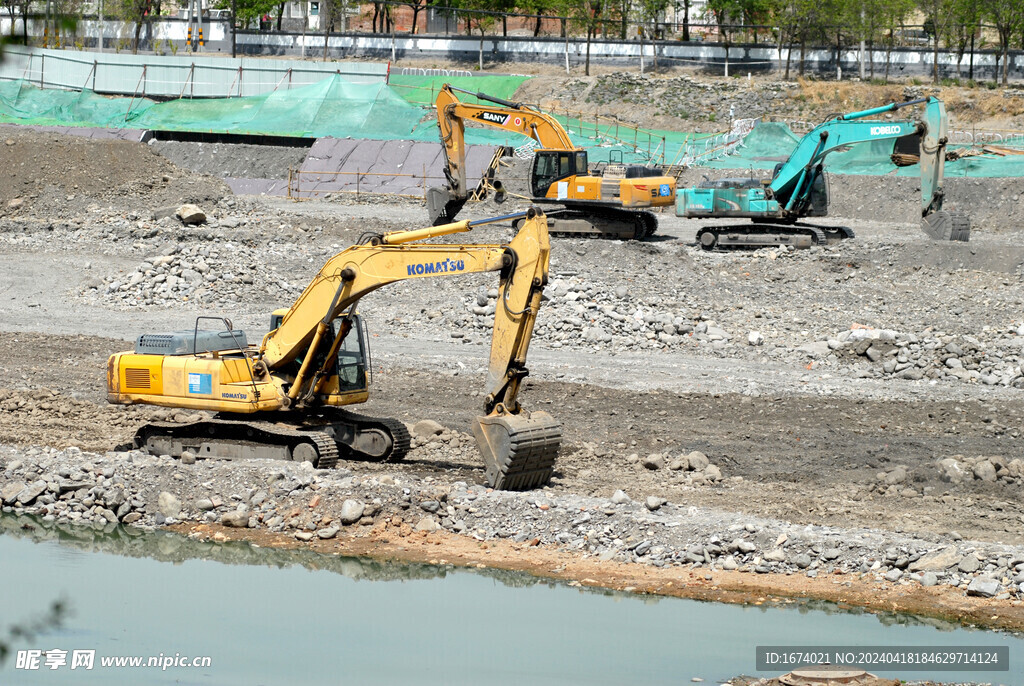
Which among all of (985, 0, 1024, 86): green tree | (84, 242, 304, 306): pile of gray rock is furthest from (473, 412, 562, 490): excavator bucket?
(985, 0, 1024, 86): green tree

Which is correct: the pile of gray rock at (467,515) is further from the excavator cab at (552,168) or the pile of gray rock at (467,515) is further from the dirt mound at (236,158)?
the dirt mound at (236,158)

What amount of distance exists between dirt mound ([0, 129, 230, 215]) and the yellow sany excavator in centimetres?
1781

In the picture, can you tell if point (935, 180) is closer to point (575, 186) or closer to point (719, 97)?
point (575, 186)

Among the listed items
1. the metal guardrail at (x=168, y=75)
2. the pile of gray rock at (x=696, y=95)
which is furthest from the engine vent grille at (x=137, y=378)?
the pile of gray rock at (x=696, y=95)

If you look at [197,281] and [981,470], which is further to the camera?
[197,281]

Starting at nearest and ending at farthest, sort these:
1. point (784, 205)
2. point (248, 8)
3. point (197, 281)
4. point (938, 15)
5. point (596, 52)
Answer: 1. point (197, 281)
2. point (784, 205)
3. point (938, 15)
4. point (596, 52)
5. point (248, 8)

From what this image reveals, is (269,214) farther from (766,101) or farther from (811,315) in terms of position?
(766,101)

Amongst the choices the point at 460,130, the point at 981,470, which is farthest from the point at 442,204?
the point at 981,470

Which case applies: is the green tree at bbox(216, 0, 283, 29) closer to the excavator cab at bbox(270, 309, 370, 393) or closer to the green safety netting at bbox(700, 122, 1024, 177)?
the green safety netting at bbox(700, 122, 1024, 177)

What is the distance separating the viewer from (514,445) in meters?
12.6

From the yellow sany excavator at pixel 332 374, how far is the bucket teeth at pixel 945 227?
17.8 meters

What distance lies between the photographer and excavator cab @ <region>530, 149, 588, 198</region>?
29.5 metres

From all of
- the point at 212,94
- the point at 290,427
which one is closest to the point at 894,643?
the point at 290,427

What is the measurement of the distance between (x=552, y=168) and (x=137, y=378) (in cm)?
1727
